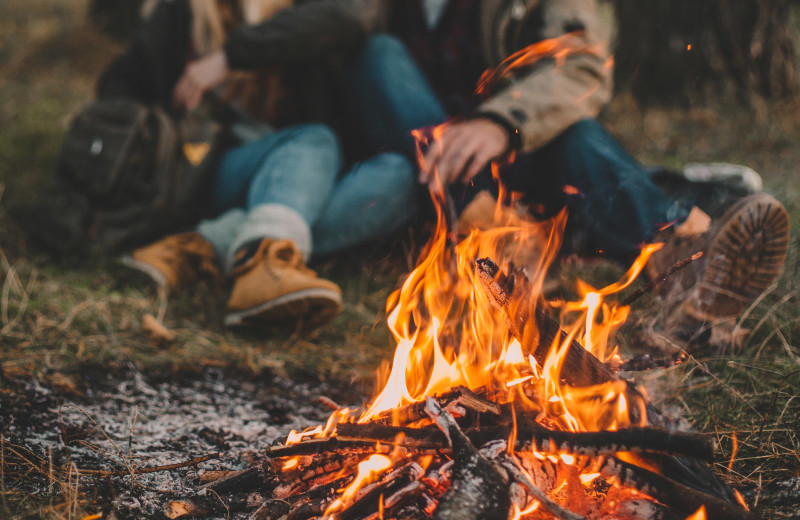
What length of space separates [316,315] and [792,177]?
279cm

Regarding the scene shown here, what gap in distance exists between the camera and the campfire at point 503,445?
1049 millimetres

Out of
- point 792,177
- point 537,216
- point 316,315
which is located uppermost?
point 537,216

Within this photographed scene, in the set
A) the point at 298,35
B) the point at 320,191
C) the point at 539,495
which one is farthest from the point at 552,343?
the point at 298,35

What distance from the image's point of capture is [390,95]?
8.08 ft

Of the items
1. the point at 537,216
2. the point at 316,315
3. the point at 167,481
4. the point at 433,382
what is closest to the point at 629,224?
the point at 537,216

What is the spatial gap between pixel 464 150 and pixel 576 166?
0.43 m

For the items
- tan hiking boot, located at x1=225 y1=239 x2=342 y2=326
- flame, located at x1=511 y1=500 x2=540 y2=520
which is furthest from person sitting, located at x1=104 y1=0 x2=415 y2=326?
flame, located at x1=511 y1=500 x2=540 y2=520

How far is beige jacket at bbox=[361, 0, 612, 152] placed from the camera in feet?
6.52

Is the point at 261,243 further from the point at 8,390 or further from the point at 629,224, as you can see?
the point at 629,224

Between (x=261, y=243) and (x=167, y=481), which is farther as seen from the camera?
(x=261, y=243)

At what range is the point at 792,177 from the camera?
3.12 m

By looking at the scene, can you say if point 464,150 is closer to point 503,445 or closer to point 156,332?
point 503,445

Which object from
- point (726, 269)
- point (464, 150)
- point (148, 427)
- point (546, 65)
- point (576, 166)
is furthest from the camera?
point (546, 65)

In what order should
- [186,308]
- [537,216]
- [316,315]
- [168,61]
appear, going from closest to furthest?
[316,315]
[537,216]
[186,308]
[168,61]
